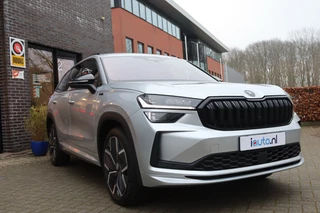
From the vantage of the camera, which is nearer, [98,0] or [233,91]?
[233,91]

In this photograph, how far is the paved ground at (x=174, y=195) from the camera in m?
3.30

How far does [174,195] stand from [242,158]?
3.56 feet

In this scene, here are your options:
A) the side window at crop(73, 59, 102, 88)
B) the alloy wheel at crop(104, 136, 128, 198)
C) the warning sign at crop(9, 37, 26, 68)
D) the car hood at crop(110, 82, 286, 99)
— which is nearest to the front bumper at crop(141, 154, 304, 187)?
the alloy wheel at crop(104, 136, 128, 198)

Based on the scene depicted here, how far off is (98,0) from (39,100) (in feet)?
14.6

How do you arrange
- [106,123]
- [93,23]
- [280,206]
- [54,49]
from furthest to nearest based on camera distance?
[93,23] → [54,49] → [106,123] → [280,206]

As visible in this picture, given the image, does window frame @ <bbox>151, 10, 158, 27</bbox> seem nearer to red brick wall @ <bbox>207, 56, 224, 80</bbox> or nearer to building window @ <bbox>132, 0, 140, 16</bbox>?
building window @ <bbox>132, 0, 140, 16</bbox>

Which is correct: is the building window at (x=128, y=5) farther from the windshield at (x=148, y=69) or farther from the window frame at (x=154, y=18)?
the windshield at (x=148, y=69)

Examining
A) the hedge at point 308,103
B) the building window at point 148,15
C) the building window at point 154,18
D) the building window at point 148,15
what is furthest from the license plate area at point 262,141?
the building window at point 154,18

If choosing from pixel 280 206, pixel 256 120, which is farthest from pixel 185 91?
pixel 280 206

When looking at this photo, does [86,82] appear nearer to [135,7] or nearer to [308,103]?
[308,103]

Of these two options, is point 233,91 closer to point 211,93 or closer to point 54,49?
point 211,93

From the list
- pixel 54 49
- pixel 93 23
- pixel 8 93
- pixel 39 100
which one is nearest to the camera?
pixel 8 93

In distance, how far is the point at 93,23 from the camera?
10719mm

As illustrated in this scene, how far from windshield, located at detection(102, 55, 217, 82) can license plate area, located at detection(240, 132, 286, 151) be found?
1465 millimetres
